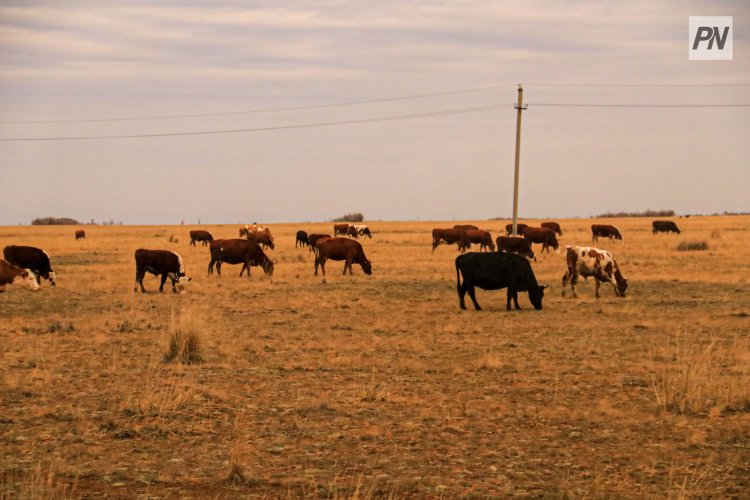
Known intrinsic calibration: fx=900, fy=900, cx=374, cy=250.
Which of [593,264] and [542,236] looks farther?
[542,236]

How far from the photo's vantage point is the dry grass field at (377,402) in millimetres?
8289

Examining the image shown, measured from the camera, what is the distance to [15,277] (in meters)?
27.8

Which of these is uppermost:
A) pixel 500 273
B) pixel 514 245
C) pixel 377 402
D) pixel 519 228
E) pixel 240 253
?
pixel 519 228

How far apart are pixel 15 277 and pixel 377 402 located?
19.6m

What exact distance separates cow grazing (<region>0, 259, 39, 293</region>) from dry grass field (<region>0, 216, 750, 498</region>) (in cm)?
335

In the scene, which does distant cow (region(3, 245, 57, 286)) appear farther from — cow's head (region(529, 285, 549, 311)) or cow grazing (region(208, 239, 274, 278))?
cow's head (region(529, 285, 549, 311))

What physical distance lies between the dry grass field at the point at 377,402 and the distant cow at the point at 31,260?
670 cm

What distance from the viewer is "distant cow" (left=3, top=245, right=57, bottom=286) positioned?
3041 centimetres

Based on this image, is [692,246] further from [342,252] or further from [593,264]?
[593,264]

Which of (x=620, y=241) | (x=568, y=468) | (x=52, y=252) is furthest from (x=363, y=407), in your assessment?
(x=620, y=241)

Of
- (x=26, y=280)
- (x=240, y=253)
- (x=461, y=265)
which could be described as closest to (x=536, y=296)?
(x=461, y=265)

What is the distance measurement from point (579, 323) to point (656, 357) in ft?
16.1

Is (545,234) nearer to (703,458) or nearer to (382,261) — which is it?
(382,261)

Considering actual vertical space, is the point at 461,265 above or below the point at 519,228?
below
